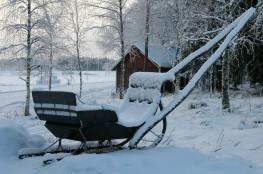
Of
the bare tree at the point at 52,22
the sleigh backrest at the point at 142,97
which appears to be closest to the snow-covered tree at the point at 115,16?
the bare tree at the point at 52,22

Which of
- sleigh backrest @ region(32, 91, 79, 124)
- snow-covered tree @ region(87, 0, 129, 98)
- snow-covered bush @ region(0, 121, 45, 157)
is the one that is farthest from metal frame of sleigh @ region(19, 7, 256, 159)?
snow-covered tree @ region(87, 0, 129, 98)

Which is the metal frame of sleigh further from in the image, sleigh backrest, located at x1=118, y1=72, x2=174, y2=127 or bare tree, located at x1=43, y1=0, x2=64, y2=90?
bare tree, located at x1=43, y1=0, x2=64, y2=90

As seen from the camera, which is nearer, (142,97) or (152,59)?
(142,97)

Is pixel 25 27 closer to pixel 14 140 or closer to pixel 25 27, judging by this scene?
pixel 25 27

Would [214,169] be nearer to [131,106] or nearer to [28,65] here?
[131,106]

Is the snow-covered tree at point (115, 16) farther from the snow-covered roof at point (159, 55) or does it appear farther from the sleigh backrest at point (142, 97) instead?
the sleigh backrest at point (142, 97)

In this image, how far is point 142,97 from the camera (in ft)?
20.5

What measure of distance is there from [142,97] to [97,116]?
4.05ft

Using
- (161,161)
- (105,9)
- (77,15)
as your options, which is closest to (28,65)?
(105,9)

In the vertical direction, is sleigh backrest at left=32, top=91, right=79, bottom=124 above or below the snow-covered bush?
above

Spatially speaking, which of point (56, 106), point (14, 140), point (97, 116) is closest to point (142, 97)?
point (97, 116)

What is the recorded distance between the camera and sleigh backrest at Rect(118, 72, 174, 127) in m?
5.98

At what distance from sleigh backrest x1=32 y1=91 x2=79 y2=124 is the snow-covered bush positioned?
24.9 inches

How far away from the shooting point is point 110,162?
182 inches
